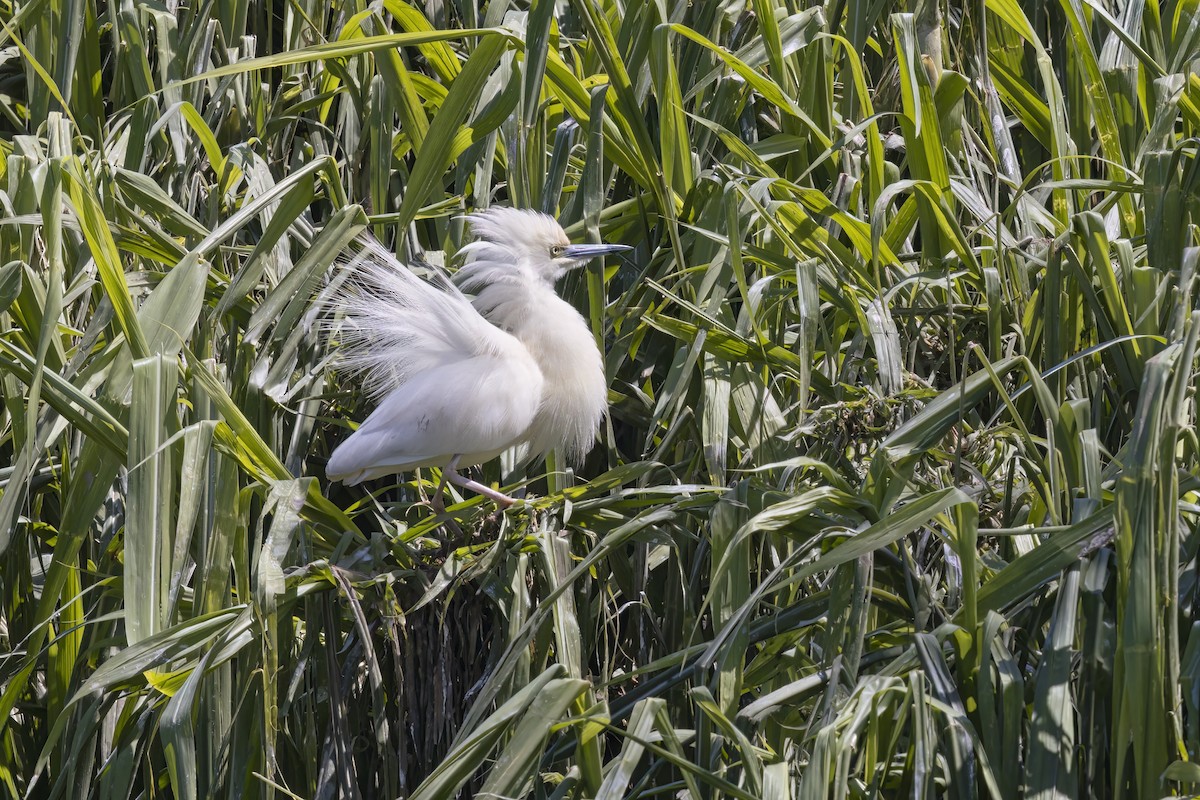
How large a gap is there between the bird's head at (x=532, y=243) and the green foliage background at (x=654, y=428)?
0.18 feet

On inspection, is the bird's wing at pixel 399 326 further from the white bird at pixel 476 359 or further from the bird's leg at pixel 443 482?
the bird's leg at pixel 443 482

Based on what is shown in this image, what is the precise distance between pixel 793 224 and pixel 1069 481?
59 centimetres

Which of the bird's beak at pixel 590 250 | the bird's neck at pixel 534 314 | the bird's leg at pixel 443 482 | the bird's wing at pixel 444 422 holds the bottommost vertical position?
the bird's leg at pixel 443 482

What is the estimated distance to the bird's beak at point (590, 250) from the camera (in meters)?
2.08

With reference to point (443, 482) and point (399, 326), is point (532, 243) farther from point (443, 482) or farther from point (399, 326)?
point (443, 482)

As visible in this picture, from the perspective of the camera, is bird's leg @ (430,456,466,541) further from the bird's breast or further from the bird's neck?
the bird's neck

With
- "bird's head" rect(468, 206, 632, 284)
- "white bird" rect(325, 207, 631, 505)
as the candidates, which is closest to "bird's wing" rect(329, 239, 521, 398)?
"white bird" rect(325, 207, 631, 505)

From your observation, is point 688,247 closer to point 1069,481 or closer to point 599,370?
point 599,370

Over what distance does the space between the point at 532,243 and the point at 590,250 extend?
0.20m

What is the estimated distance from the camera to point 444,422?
2.04 metres

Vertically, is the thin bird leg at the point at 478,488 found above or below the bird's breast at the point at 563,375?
below

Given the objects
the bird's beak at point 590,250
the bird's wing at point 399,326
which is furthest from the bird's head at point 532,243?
the bird's wing at point 399,326

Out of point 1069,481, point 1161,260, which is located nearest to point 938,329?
point 1161,260

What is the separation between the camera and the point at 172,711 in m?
1.50
